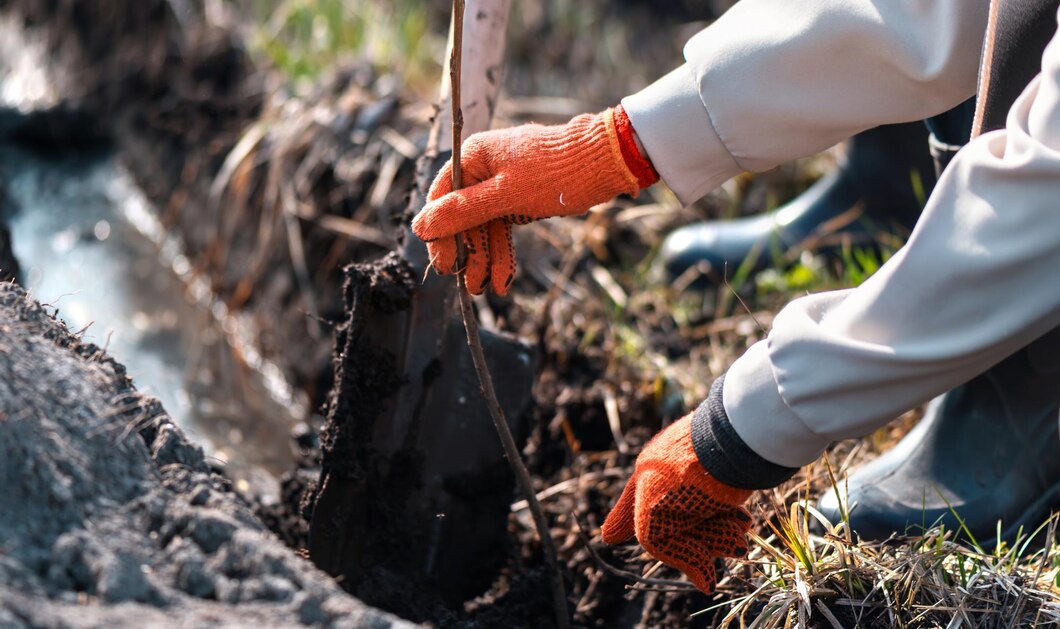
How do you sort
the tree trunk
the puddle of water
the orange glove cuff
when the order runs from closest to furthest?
the orange glove cuff, the tree trunk, the puddle of water

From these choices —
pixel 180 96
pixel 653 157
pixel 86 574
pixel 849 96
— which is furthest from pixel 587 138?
pixel 180 96

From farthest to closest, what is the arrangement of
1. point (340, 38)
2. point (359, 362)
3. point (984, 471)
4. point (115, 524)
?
point (340, 38), point (984, 471), point (359, 362), point (115, 524)

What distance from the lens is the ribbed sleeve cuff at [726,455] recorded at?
125cm

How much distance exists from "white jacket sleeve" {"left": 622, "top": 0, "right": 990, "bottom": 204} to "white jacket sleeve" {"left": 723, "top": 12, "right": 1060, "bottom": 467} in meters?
0.22

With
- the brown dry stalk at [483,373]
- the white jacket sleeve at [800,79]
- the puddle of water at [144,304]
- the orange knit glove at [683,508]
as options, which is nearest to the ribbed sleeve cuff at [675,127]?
the white jacket sleeve at [800,79]

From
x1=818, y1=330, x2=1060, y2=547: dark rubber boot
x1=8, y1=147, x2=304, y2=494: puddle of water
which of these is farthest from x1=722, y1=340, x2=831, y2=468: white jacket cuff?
x1=8, y1=147, x2=304, y2=494: puddle of water

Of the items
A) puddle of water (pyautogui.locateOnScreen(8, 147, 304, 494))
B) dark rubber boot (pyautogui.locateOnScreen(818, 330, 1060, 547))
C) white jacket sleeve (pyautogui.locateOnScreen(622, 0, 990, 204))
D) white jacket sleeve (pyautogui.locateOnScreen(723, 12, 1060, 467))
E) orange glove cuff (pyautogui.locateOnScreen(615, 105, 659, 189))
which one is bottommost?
dark rubber boot (pyautogui.locateOnScreen(818, 330, 1060, 547))

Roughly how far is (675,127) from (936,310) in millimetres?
449

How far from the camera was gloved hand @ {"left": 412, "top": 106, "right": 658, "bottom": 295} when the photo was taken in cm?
137

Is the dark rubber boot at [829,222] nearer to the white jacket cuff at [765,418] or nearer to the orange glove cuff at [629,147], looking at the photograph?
the orange glove cuff at [629,147]

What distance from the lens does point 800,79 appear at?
1394 millimetres

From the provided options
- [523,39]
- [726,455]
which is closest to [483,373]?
[726,455]

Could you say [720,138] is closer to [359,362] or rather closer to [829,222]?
[359,362]

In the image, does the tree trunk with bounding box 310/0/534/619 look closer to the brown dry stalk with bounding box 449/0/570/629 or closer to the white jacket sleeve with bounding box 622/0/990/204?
the brown dry stalk with bounding box 449/0/570/629
